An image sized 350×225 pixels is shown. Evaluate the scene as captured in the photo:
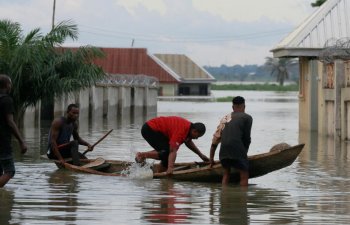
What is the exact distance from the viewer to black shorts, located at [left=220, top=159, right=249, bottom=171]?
15.2 meters

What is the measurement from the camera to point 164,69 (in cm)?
9688

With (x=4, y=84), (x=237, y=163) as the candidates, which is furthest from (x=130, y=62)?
(x=4, y=84)

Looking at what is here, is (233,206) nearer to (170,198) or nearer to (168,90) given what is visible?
(170,198)

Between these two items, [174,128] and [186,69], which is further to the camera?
[186,69]

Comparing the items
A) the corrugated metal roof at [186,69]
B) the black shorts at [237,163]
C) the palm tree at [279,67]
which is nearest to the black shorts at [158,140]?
the black shorts at [237,163]

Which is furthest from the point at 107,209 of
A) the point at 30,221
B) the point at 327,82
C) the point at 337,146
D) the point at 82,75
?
the point at 327,82

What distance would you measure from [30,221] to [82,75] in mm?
18828

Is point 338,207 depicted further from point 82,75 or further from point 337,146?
point 82,75

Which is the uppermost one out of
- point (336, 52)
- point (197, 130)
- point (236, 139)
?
point (336, 52)

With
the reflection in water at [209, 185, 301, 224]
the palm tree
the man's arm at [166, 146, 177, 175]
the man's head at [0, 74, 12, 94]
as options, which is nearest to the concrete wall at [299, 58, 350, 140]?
the man's arm at [166, 146, 177, 175]

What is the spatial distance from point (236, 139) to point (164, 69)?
81938 millimetres

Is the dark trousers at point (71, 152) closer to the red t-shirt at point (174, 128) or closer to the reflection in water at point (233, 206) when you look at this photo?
the red t-shirt at point (174, 128)

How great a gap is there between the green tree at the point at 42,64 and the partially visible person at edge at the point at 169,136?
12274mm

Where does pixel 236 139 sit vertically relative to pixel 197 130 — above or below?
below
